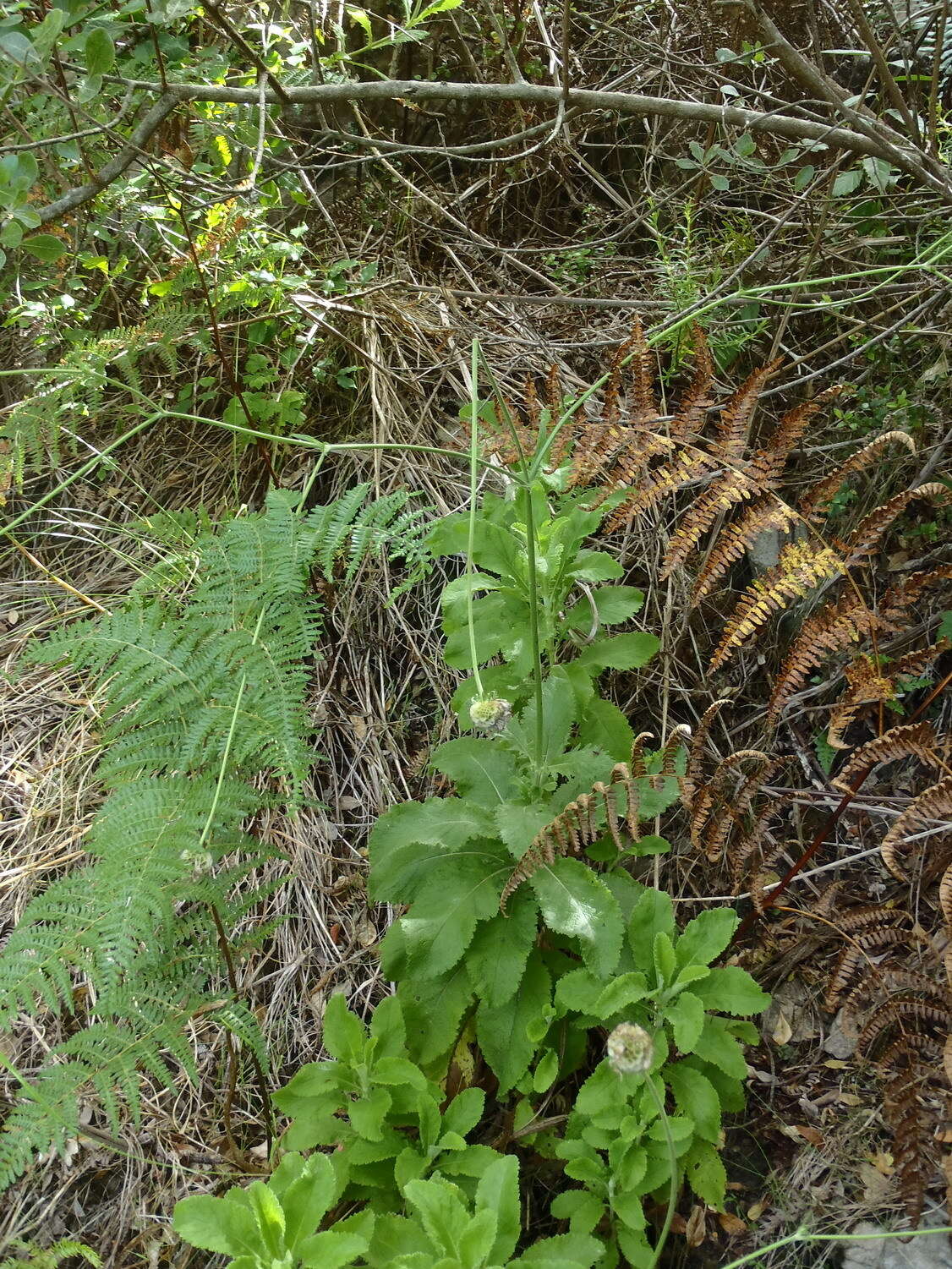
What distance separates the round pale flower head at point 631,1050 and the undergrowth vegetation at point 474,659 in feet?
0.04

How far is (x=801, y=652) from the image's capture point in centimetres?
188

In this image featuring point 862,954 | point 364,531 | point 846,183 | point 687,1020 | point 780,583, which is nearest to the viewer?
point 687,1020

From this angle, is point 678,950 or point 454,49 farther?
point 454,49

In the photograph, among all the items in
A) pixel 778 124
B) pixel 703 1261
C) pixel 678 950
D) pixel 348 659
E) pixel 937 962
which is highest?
pixel 778 124

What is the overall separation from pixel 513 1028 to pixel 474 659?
0.75 metres

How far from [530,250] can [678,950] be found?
2.28 m

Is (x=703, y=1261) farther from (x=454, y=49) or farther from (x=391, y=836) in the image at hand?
(x=454, y=49)

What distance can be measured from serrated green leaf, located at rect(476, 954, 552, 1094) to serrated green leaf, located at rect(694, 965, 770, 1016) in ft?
0.99

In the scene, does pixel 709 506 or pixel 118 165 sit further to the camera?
pixel 118 165

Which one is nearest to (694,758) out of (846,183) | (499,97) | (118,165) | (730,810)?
(730,810)

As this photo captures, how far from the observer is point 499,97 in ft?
8.26

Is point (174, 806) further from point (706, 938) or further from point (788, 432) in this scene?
point (788, 432)

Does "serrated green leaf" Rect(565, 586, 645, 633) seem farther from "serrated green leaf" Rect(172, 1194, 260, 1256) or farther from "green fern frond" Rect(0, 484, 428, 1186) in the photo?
"serrated green leaf" Rect(172, 1194, 260, 1256)

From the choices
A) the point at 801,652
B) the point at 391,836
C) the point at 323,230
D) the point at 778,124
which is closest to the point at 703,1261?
the point at 391,836
